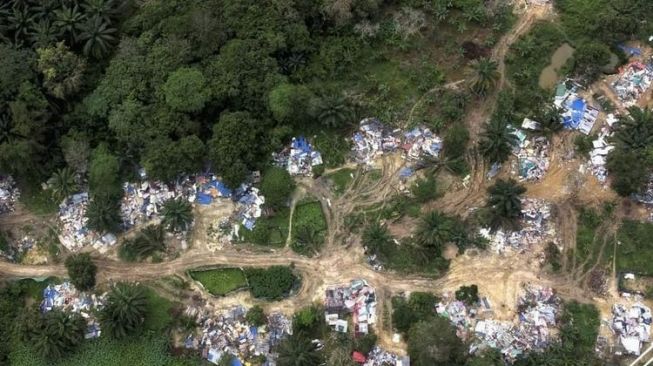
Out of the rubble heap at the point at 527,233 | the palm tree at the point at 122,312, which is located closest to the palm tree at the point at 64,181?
the palm tree at the point at 122,312

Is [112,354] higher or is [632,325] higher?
[632,325]

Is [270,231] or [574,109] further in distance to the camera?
[574,109]

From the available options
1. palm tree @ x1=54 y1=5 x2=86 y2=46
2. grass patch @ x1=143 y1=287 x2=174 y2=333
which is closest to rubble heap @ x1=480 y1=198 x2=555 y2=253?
grass patch @ x1=143 y1=287 x2=174 y2=333

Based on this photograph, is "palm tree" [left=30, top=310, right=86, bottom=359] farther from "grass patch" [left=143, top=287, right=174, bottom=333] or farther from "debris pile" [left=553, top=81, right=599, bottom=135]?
"debris pile" [left=553, top=81, right=599, bottom=135]

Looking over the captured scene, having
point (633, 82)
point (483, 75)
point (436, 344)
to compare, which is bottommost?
point (436, 344)

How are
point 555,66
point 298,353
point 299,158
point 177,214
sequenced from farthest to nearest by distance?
point 555,66 → point 299,158 → point 177,214 → point 298,353

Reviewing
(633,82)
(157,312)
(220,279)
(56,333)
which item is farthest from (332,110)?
(56,333)

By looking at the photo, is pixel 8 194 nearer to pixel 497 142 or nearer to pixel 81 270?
pixel 81 270
